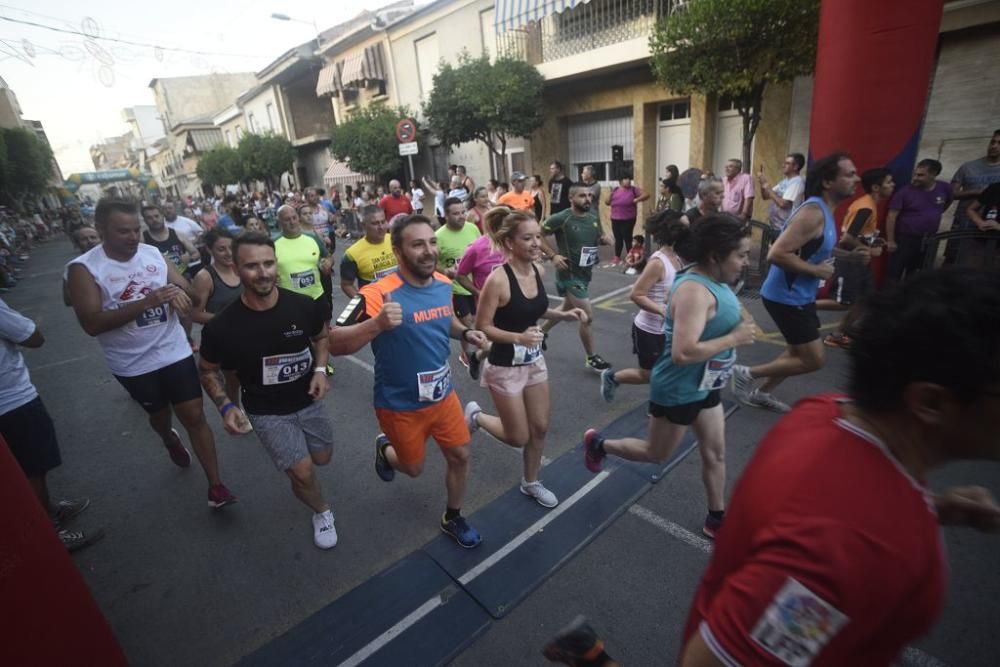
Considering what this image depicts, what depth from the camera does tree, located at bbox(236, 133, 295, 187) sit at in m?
27.5

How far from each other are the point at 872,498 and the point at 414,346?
2.28 metres

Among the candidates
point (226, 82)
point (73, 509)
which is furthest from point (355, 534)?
point (226, 82)

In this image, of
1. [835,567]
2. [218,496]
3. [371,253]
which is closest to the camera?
[835,567]

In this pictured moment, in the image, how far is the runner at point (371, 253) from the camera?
5.12 meters

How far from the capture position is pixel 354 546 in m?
3.33

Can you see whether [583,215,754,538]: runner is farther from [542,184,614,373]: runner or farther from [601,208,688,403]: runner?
[542,184,614,373]: runner

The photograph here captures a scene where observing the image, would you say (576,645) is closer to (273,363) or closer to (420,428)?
(420,428)

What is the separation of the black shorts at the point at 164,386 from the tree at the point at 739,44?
323 inches

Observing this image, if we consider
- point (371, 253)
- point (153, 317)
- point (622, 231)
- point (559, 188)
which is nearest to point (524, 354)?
point (153, 317)

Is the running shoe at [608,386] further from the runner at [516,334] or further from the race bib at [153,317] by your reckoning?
the race bib at [153,317]

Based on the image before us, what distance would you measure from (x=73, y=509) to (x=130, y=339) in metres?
1.68

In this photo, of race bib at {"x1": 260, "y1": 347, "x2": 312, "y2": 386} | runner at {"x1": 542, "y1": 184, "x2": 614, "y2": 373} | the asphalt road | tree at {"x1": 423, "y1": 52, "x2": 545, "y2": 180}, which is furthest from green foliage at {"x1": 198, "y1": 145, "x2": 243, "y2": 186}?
race bib at {"x1": 260, "y1": 347, "x2": 312, "y2": 386}

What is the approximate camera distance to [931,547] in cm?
90

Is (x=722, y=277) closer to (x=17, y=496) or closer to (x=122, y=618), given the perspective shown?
(x=17, y=496)
